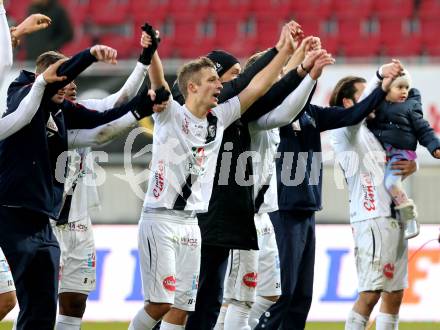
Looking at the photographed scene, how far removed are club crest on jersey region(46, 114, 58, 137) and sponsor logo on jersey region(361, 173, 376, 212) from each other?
2993 mm

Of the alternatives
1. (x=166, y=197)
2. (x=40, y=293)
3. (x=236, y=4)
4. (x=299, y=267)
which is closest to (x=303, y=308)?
(x=299, y=267)

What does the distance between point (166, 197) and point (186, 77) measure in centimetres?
85

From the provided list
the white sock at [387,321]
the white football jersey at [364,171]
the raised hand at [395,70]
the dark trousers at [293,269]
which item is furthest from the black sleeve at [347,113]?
the white sock at [387,321]

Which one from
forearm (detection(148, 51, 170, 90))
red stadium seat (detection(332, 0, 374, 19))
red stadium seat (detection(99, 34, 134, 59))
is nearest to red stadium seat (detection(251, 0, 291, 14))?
red stadium seat (detection(332, 0, 374, 19))

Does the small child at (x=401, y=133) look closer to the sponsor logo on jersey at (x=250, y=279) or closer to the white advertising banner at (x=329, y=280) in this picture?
the sponsor logo on jersey at (x=250, y=279)

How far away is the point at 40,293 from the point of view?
6.61 meters

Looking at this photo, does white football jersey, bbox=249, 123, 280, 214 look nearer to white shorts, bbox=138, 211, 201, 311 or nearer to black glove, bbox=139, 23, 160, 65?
white shorts, bbox=138, 211, 201, 311

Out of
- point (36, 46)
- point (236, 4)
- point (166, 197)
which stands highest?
point (236, 4)

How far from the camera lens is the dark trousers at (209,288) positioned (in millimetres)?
7340

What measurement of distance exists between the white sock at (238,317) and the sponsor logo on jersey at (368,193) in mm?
1425

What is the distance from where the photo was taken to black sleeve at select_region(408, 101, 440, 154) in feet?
27.9

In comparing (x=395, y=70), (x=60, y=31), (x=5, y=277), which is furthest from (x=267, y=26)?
(x=5, y=277)

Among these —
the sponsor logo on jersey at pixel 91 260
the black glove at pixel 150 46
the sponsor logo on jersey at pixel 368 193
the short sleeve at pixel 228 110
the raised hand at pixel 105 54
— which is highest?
the black glove at pixel 150 46

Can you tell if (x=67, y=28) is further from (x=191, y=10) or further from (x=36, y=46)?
(x=191, y=10)
